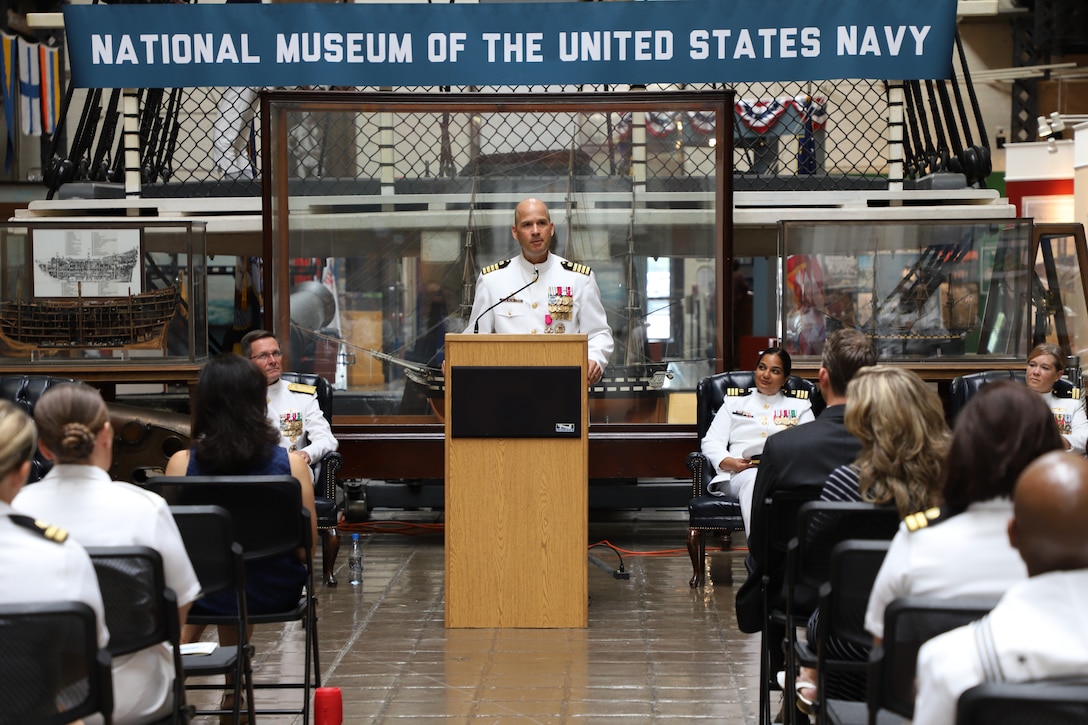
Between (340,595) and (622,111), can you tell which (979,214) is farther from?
(340,595)

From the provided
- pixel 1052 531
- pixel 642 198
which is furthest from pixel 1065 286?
pixel 1052 531

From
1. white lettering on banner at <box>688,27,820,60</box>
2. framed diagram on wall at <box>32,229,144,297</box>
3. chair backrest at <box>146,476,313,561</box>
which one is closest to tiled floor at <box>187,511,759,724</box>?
chair backrest at <box>146,476,313,561</box>

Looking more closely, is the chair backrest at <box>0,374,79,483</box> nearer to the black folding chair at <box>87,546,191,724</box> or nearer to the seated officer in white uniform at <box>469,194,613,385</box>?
the seated officer in white uniform at <box>469,194,613,385</box>

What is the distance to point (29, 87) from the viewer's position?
47.0 feet

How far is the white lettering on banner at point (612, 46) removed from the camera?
659 cm

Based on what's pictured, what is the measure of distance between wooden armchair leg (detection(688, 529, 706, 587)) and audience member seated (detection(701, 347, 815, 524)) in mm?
239

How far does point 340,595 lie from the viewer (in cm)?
616

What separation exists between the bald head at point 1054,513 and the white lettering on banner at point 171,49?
5.48 metres

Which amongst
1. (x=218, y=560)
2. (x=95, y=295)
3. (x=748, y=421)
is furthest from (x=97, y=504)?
(x=95, y=295)

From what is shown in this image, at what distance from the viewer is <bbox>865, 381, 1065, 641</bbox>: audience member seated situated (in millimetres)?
2359

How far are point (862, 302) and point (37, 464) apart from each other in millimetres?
4467

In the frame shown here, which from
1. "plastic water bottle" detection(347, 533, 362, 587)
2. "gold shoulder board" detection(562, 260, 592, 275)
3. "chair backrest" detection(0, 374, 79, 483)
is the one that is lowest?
"plastic water bottle" detection(347, 533, 362, 587)

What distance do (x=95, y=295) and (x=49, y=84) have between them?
8.22 meters

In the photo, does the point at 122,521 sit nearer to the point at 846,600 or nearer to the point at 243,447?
the point at 243,447
